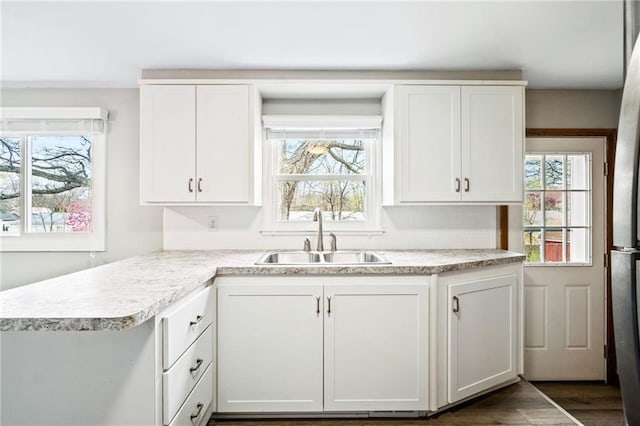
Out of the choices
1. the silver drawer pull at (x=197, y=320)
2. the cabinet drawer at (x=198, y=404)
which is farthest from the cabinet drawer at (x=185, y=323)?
the cabinet drawer at (x=198, y=404)

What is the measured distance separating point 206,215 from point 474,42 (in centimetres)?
218

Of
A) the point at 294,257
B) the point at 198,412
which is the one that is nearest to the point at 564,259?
the point at 294,257

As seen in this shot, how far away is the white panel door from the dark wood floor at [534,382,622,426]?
8 centimetres

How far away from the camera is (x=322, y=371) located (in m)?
2.17

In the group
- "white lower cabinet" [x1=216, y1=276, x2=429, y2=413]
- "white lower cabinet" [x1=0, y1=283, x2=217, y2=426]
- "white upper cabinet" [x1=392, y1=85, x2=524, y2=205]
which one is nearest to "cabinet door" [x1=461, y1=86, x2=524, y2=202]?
"white upper cabinet" [x1=392, y1=85, x2=524, y2=205]

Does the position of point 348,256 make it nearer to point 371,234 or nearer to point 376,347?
point 371,234

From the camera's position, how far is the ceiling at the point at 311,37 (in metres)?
1.97

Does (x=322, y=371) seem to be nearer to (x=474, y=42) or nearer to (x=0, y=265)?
(x=474, y=42)

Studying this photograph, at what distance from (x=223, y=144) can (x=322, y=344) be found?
4.78 ft

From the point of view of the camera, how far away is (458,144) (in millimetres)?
2668

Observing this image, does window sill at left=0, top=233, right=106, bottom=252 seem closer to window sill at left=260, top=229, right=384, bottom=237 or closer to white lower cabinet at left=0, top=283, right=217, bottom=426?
window sill at left=260, top=229, right=384, bottom=237

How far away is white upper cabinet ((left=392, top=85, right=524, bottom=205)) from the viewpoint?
267cm

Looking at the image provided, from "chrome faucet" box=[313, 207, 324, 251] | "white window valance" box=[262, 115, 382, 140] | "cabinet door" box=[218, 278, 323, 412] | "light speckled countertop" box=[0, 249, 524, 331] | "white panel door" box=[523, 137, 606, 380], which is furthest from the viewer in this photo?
"white panel door" box=[523, 137, 606, 380]

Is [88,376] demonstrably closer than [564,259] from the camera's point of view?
Yes
